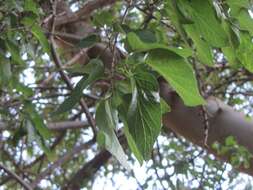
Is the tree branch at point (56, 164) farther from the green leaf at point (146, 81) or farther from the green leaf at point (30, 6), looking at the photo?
the green leaf at point (146, 81)

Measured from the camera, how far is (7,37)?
839 mm

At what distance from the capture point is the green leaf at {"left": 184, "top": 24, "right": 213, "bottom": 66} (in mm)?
651

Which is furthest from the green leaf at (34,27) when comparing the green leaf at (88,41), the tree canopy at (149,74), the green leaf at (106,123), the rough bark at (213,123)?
the rough bark at (213,123)

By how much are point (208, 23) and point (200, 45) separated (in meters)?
0.06

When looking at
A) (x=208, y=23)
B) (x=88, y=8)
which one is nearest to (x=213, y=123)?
(x=88, y=8)

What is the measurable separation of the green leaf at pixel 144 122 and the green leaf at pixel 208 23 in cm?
12

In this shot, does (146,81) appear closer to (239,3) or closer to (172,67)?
(172,67)

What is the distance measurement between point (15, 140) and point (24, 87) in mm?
134

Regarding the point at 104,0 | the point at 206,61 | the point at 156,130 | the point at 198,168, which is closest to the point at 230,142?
the point at 198,168

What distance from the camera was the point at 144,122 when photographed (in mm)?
589

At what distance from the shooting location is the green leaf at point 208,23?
612 millimetres

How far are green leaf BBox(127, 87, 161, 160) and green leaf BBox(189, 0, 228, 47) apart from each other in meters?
0.12

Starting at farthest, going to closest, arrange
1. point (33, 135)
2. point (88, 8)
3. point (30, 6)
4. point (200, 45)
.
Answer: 1. point (88, 8)
2. point (33, 135)
3. point (30, 6)
4. point (200, 45)

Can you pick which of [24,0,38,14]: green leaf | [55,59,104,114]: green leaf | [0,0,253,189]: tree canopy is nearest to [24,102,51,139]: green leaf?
[0,0,253,189]: tree canopy
